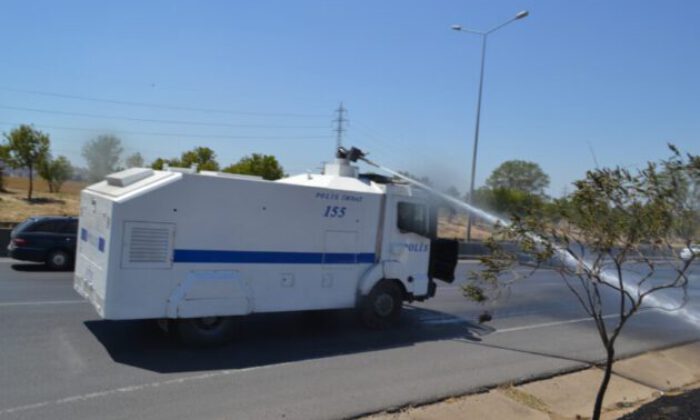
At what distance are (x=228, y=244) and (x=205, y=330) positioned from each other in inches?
51.4

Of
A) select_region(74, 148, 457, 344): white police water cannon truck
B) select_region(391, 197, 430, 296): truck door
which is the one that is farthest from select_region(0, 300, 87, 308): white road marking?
select_region(391, 197, 430, 296): truck door

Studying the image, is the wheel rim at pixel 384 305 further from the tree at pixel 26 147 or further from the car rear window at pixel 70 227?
the tree at pixel 26 147

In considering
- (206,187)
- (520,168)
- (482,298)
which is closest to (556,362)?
(482,298)

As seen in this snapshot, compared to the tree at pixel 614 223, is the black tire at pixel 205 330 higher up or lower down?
lower down

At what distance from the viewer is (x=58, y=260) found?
52.5 ft

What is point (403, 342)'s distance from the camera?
32.1 feet

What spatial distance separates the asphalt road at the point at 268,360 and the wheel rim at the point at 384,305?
0.37 metres

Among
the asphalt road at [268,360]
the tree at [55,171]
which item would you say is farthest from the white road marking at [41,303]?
the tree at [55,171]

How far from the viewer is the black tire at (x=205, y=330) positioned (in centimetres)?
836

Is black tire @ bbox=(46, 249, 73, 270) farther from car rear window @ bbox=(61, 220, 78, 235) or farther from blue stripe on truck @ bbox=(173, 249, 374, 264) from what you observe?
blue stripe on truck @ bbox=(173, 249, 374, 264)

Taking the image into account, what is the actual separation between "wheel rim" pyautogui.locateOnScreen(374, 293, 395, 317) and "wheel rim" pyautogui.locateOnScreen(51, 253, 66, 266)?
10047 mm

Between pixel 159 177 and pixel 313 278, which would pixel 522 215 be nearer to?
pixel 313 278

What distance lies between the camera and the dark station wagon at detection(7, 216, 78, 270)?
51.5 ft

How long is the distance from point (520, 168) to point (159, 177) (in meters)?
79.2
